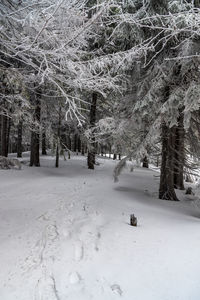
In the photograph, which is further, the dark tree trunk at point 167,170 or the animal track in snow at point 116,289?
the dark tree trunk at point 167,170

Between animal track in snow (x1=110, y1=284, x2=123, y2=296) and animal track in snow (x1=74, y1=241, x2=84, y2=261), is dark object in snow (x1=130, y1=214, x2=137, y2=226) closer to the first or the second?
animal track in snow (x1=74, y1=241, x2=84, y2=261)

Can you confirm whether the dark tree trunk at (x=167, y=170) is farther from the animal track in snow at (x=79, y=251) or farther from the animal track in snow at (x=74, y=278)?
the animal track in snow at (x=74, y=278)

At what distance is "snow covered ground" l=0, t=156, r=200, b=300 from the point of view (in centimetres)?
319

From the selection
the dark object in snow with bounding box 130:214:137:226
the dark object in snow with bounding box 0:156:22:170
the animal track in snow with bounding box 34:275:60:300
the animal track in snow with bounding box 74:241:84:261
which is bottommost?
the animal track in snow with bounding box 34:275:60:300

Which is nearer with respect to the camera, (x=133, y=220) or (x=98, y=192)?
(x=133, y=220)

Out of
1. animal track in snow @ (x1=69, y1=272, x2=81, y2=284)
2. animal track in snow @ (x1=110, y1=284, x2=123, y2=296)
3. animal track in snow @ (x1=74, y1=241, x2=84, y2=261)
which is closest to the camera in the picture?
animal track in snow @ (x1=110, y1=284, x2=123, y2=296)

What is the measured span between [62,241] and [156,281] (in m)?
1.80

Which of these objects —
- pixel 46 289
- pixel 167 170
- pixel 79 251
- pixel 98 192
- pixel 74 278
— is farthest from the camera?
pixel 167 170

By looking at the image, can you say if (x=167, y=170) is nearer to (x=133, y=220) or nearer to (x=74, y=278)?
(x=133, y=220)

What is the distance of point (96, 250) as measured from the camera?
4.12 metres

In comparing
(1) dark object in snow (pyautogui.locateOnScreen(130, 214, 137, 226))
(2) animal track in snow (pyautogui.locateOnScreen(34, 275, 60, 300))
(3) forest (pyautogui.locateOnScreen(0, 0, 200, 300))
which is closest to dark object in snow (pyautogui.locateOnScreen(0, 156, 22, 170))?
(3) forest (pyautogui.locateOnScreen(0, 0, 200, 300))

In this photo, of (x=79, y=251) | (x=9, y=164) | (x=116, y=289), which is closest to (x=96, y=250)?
(x=79, y=251)

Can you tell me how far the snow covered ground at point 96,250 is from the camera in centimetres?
319

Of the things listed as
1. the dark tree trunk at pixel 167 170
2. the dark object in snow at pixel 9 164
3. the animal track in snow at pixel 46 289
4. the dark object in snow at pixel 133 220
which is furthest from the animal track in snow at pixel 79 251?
the dark object in snow at pixel 9 164
